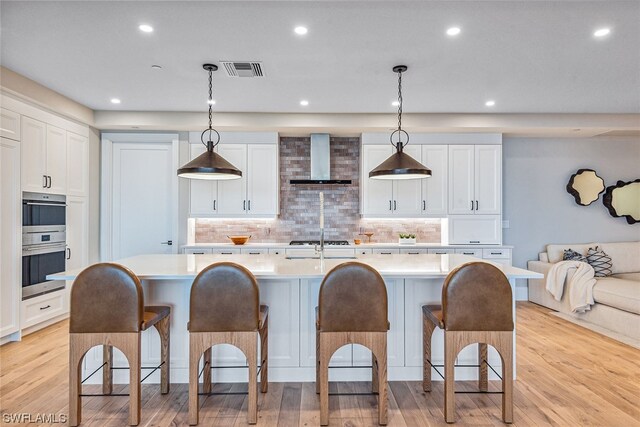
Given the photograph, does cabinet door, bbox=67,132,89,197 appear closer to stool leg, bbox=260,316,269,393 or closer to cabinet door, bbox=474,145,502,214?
stool leg, bbox=260,316,269,393

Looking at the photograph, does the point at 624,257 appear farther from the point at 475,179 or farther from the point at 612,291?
the point at 475,179

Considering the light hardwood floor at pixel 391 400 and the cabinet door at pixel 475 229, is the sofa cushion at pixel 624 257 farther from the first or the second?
the light hardwood floor at pixel 391 400

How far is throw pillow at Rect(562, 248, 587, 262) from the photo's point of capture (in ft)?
15.6

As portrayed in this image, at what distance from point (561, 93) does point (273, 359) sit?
158 inches

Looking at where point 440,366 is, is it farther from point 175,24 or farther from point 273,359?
point 175,24

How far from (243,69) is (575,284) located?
14.2 ft

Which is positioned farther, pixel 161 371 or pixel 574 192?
pixel 574 192

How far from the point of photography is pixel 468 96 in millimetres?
4043

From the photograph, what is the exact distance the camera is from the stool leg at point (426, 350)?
2.51 m

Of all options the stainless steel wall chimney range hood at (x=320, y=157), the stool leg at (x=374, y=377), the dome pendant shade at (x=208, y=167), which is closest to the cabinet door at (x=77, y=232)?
the dome pendant shade at (x=208, y=167)

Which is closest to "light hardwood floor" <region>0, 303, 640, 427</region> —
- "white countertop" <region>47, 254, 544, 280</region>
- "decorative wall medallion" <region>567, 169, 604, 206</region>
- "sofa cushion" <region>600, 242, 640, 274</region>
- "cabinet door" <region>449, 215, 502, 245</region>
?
"white countertop" <region>47, 254, 544, 280</region>

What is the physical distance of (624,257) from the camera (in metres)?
4.92

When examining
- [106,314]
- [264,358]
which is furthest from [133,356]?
[264,358]

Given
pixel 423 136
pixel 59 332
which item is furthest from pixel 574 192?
pixel 59 332
